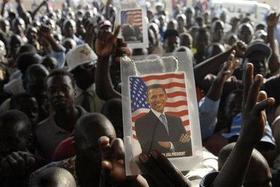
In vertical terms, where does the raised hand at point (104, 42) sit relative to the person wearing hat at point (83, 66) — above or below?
above

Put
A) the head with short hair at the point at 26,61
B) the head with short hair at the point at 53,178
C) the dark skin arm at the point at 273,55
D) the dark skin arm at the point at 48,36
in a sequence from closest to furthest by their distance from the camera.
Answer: the head with short hair at the point at 53,178 → the dark skin arm at the point at 273,55 → the head with short hair at the point at 26,61 → the dark skin arm at the point at 48,36

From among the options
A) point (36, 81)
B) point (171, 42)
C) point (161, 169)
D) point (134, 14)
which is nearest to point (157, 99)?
point (161, 169)

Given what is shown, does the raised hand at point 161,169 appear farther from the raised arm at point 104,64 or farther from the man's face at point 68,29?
the man's face at point 68,29

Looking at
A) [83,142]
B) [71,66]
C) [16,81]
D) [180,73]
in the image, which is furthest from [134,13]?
[180,73]

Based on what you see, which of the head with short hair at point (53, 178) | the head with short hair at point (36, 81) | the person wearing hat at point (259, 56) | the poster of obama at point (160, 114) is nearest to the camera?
the poster of obama at point (160, 114)

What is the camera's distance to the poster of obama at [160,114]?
5.08ft

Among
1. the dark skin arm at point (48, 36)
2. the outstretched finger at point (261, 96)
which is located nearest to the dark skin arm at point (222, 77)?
the outstretched finger at point (261, 96)

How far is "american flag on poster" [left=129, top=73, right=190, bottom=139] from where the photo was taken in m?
1.56

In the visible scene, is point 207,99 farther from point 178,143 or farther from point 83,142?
point 178,143

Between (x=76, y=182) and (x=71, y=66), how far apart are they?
71.5 inches

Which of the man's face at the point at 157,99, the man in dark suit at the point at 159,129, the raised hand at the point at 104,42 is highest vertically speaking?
the raised hand at the point at 104,42

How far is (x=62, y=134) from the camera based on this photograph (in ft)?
10.0

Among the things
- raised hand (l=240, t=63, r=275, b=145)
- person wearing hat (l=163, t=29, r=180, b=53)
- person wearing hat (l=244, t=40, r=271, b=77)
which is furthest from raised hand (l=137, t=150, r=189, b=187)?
person wearing hat (l=163, t=29, r=180, b=53)

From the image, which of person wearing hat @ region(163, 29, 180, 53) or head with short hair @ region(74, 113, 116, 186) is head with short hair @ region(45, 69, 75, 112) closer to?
head with short hair @ region(74, 113, 116, 186)
